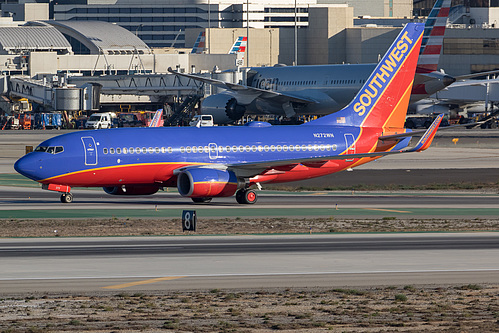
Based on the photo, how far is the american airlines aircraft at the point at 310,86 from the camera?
9481 centimetres

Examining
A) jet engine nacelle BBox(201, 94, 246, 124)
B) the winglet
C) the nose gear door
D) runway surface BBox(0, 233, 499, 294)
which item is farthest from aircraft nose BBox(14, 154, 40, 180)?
jet engine nacelle BBox(201, 94, 246, 124)

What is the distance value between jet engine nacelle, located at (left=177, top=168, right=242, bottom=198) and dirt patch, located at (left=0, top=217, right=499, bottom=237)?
4.40 m

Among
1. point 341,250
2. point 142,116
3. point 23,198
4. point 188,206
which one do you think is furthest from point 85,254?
point 142,116

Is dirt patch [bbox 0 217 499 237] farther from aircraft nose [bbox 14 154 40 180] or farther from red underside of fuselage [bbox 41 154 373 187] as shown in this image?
red underside of fuselage [bbox 41 154 373 187]

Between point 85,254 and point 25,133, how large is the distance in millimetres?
82135

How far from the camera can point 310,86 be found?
10438 cm

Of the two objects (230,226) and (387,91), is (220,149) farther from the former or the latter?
(387,91)

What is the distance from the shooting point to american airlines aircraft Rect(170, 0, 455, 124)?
9481 cm

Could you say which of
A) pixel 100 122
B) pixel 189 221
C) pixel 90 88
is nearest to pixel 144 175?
pixel 189 221

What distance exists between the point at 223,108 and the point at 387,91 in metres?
59.8

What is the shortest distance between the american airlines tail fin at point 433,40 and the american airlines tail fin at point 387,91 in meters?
44.6

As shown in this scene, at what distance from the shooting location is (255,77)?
373 ft

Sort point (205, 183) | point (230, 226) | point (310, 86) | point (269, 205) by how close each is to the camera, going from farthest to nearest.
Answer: point (310, 86) < point (269, 205) < point (205, 183) < point (230, 226)

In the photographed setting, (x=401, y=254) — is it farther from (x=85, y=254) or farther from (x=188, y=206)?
(x=188, y=206)
